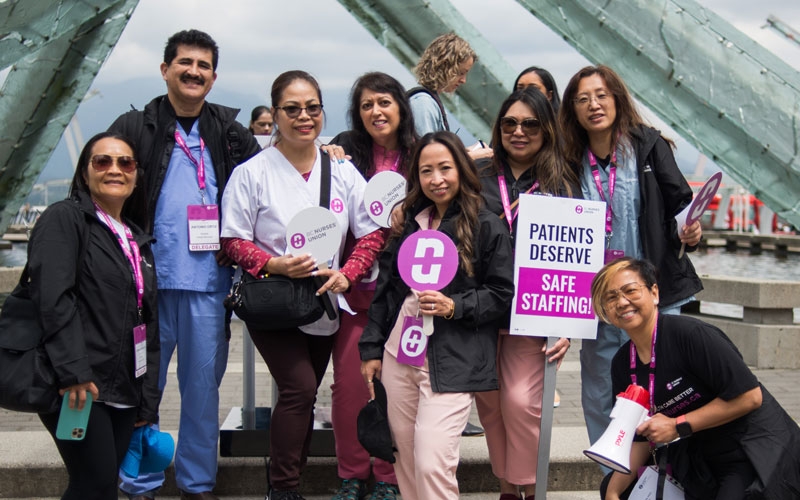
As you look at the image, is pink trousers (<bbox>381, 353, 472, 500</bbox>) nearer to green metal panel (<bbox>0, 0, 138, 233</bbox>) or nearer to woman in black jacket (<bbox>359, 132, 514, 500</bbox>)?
woman in black jacket (<bbox>359, 132, 514, 500</bbox>)

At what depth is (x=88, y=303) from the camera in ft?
9.61

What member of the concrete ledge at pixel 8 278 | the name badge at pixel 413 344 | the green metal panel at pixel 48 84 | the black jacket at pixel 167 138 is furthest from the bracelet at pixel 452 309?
the concrete ledge at pixel 8 278

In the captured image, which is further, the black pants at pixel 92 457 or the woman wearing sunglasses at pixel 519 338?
the woman wearing sunglasses at pixel 519 338

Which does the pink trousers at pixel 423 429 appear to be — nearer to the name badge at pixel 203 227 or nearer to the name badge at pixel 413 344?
the name badge at pixel 413 344

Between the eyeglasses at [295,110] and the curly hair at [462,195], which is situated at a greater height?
the eyeglasses at [295,110]

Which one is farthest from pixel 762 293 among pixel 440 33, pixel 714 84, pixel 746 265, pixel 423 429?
pixel 746 265

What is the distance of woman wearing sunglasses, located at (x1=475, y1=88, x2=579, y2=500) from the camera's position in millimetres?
3516

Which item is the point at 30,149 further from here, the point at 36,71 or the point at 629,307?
the point at 629,307

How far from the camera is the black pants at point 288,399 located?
3.58 m

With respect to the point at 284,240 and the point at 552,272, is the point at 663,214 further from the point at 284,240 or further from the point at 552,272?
the point at 284,240

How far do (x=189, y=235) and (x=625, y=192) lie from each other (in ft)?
6.45

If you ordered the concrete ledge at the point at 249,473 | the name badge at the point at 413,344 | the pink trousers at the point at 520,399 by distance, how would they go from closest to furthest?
the name badge at the point at 413,344 → the pink trousers at the point at 520,399 → the concrete ledge at the point at 249,473

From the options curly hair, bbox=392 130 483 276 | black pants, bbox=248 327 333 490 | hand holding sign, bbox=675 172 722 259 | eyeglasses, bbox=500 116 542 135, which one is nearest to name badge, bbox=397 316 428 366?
curly hair, bbox=392 130 483 276

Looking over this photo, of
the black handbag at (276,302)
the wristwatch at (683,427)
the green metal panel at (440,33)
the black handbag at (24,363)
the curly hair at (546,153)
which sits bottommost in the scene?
the wristwatch at (683,427)
